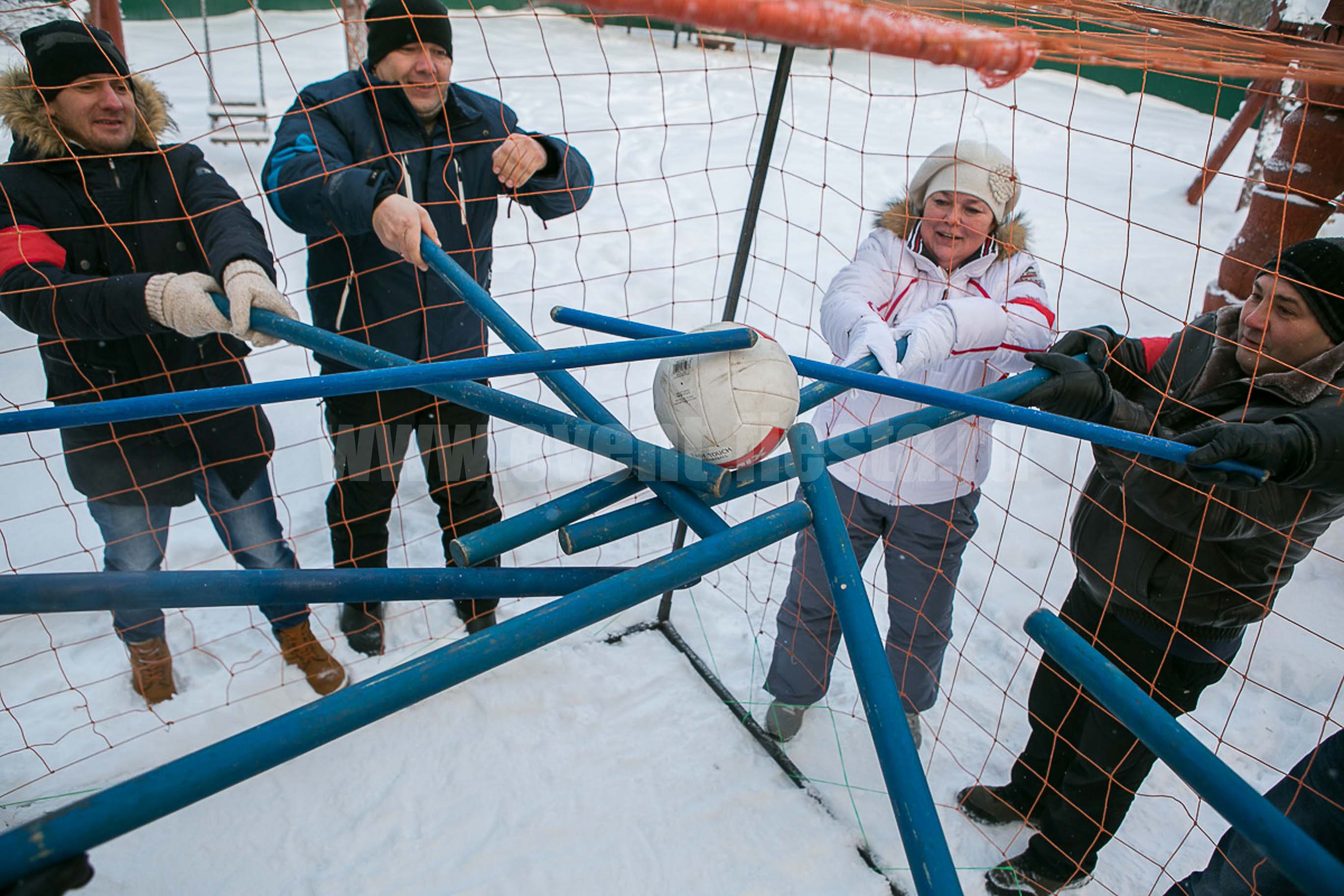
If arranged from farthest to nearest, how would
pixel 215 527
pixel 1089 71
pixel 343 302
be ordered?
pixel 1089 71, pixel 215 527, pixel 343 302

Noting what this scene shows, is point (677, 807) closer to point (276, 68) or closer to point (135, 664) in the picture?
point (135, 664)

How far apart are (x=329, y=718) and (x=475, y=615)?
1792 mm

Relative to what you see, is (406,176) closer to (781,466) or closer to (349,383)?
(349,383)

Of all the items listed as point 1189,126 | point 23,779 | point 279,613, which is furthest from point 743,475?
point 1189,126

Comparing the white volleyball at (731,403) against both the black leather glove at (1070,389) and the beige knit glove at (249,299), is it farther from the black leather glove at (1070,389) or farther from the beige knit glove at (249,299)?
the beige knit glove at (249,299)

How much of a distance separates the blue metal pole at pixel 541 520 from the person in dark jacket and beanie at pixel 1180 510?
2.93 ft

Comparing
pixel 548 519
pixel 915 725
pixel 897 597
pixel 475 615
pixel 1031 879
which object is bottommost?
pixel 1031 879

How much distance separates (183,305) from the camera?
5.56ft

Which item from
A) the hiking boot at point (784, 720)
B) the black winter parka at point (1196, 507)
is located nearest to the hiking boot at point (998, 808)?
the hiking boot at point (784, 720)

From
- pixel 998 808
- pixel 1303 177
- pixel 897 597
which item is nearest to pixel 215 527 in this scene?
pixel 897 597

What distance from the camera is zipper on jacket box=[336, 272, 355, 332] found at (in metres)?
2.24

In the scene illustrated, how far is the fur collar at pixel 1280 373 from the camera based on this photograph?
4.97 ft

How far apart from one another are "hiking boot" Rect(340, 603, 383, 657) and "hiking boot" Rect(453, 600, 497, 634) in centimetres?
28

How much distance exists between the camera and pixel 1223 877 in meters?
1.68
